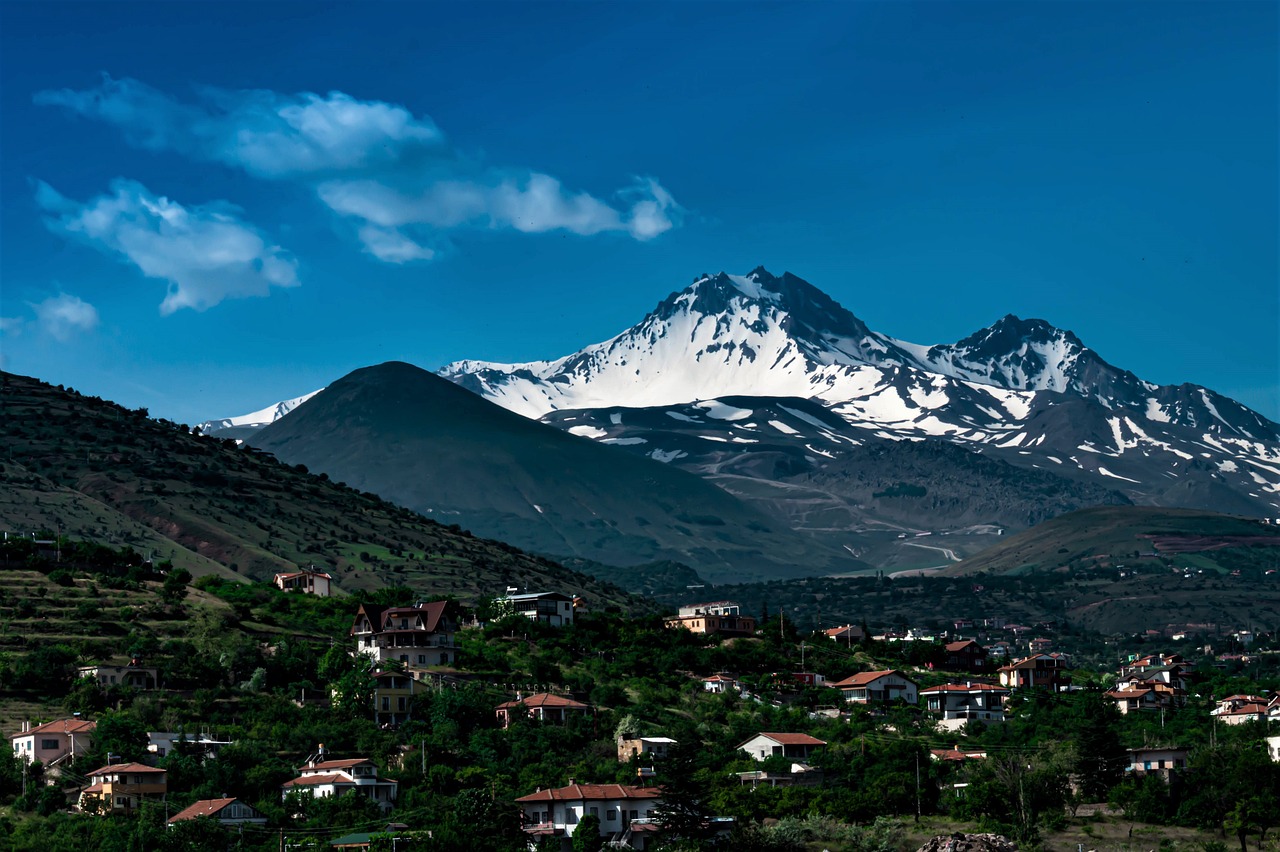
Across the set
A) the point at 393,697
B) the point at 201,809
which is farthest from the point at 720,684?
the point at 201,809

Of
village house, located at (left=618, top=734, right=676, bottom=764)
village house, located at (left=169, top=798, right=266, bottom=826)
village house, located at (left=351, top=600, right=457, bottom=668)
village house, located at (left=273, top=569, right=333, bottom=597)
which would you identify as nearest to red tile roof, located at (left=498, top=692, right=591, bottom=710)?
village house, located at (left=618, top=734, right=676, bottom=764)

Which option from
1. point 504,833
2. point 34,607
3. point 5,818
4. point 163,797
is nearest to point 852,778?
point 504,833

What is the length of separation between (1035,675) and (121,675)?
67.9 metres

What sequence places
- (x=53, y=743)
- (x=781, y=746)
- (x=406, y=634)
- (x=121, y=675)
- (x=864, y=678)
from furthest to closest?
(x=864, y=678), (x=406, y=634), (x=121, y=675), (x=781, y=746), (x=53, y=743)

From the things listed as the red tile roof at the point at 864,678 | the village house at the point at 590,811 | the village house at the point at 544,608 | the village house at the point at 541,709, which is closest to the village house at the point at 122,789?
the village house at the point at 590,811

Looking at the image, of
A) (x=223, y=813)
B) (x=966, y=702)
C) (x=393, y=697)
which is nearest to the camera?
(x=223, y=813)

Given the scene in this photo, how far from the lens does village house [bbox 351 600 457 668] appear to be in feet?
365

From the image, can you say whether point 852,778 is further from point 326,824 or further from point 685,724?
point 326,824

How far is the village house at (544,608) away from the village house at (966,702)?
29070 mm

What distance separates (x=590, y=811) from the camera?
8062 centimetres

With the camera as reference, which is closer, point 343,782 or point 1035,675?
point 343,782

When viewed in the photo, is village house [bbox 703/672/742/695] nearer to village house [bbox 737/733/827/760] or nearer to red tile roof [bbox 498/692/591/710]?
red tile roof [bbox 498/692/591/710]

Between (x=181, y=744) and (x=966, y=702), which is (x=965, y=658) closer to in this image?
(x=966, y=702)

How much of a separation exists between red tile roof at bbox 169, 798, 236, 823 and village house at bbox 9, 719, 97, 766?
9.34 meters
